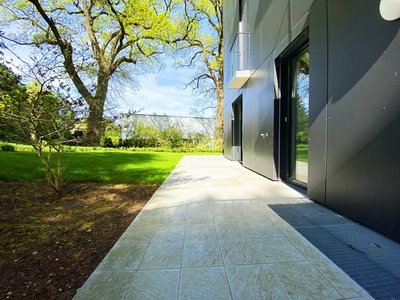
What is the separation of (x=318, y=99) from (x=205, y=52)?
18.4 m

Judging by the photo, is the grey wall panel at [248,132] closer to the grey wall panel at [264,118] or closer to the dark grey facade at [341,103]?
the grey wall panel at [264,118]

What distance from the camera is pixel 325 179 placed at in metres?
2.81

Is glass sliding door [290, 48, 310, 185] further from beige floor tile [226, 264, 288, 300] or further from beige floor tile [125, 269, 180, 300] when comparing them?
beige floor tile [125, 269, 180, 300]

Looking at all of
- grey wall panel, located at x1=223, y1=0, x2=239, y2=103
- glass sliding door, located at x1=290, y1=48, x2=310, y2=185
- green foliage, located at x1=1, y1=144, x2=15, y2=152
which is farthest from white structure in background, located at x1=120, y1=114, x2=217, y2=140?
glass sliding door, located at x1=290, y1=48, x2=310, y2=185

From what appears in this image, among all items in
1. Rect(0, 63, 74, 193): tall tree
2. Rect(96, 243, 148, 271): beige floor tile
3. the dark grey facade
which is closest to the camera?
Rect(96, 243, 148, 271): beige floor tile

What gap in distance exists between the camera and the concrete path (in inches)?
50.2

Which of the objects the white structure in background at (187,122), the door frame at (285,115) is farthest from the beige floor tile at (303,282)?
the white structure in background at (187,122)

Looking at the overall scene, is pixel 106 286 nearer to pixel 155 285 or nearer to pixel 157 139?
pixel 155 285

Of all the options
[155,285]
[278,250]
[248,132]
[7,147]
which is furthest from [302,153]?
[7,147]

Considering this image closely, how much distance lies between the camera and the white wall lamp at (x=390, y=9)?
5.81 ft

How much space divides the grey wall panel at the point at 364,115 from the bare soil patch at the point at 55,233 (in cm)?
265

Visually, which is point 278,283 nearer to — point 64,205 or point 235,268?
point 235,268

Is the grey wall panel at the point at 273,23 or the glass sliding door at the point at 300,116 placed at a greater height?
the grey wall panel at the point at 273,23

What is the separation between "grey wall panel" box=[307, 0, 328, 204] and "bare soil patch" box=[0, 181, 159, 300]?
105 inches
